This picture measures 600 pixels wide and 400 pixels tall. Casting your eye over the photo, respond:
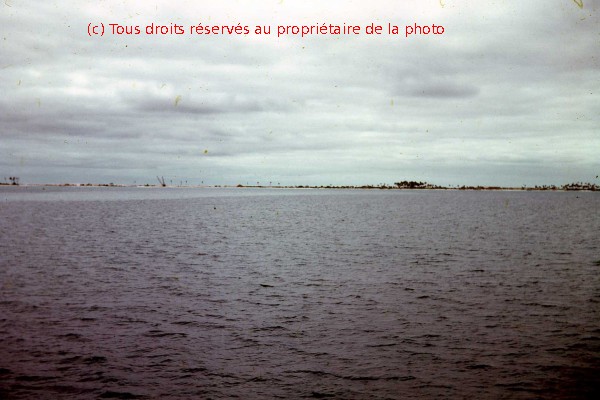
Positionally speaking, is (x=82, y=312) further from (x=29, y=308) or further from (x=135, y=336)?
(x=135, y=336)

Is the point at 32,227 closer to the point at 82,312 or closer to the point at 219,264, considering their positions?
the point at 219,264

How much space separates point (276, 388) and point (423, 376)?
5.42 metres

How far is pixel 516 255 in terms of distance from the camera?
48.2 meters

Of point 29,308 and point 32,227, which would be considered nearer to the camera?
point 29,308

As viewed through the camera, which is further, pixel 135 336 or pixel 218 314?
pixel 218 314

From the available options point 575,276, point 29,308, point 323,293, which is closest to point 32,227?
point 29,308

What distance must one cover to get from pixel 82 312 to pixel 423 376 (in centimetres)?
1786

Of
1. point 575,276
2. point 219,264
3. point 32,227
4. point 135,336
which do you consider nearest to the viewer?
point 135,336

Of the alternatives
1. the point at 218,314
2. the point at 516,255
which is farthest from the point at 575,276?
the point at 218,314

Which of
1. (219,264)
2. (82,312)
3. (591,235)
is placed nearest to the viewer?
(82,312)

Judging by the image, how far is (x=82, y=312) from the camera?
25.3 meters

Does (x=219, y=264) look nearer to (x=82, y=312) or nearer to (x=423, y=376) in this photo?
(x=82, y=312)

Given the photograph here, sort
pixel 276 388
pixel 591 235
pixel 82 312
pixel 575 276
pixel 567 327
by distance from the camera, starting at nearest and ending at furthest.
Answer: pixel 276 388 → pixel 567 327 → pixel 82 312 → pixel 575 276 → pixel 591 235

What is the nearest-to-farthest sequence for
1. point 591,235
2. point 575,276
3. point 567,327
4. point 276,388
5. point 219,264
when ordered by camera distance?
point 276,388 < point 567,327 < point 575,276 < point 219,264 < point 591,235
